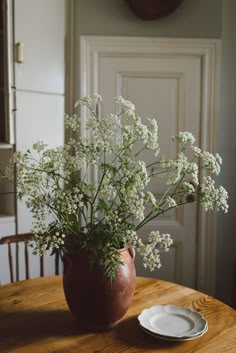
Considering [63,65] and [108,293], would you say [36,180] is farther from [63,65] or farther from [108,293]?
[63,65]

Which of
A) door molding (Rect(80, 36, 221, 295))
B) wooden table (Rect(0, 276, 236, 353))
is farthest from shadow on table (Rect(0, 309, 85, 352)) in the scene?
door molding (Rect(80, 36, 221, 295))

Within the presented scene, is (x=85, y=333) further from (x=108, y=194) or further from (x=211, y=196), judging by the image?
(x=211, y=196)

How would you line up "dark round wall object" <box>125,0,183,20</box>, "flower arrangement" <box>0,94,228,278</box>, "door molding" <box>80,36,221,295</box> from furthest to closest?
"door molding" <box>80,36,221,295</box>, "dark round wall object" <box>125,0,183,20</box>, "flower arrangement" <box>0,94,228,278</box>

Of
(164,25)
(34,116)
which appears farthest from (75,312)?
(164,25)

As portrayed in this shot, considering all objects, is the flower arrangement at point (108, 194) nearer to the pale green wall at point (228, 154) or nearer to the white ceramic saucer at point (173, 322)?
the white ceramic saucer at point (173, 322)

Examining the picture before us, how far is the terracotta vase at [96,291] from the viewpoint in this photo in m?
1.31

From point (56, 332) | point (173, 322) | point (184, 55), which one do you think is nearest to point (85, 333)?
point (56, 332)

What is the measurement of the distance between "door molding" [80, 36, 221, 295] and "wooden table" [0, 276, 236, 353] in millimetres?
1406

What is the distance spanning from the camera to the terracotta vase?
4.29 feet

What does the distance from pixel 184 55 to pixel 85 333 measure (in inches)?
82.8

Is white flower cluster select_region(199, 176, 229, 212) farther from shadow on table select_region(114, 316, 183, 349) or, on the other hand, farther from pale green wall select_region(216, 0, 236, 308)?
pale green wall select_region(216, 0, 236, 308)

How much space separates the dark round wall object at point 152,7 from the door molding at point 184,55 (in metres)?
0.16

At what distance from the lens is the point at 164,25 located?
2830 mm

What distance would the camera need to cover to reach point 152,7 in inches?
107
